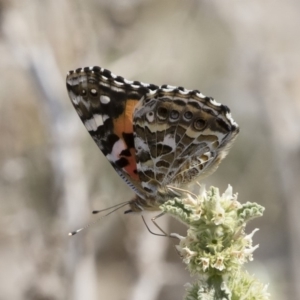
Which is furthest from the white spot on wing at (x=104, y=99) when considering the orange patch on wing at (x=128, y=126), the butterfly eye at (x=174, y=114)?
the butterfly eye at (x=174, y=114)

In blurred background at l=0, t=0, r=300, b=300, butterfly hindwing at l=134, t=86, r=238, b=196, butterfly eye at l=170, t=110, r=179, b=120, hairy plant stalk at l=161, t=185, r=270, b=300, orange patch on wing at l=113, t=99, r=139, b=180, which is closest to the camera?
hairy plant stalk at l=161, t=185, r=270, b=300

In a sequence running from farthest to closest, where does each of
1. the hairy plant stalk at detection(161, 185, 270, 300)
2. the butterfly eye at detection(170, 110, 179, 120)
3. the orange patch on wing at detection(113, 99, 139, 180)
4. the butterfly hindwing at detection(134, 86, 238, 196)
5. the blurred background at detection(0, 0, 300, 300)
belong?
1. the blurred background at detection(0, 0, 300, 300)
2. the orange patch on wing at detection(113, 99, 139, 180)
3. the butterfly eye at detection(170, 110, 179, 120)
4. the butterfly hindwing at detection(134, 86, 238, 196)
5. the hairy plant stalk at detection(161, 185, 270, 300)

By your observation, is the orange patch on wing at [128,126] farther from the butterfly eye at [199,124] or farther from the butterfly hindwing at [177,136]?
the butterfly eye at [199,124]

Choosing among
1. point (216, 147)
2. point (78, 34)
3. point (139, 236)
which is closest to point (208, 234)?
point (216, 147)

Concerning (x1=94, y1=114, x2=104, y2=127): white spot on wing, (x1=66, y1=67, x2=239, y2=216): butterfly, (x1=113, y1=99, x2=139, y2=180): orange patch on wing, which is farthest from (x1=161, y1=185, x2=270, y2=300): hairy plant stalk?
(x1=94, y1=114, x2=104, y2=127): white spot on wing

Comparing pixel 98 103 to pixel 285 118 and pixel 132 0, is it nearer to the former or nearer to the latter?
pixel 285 118

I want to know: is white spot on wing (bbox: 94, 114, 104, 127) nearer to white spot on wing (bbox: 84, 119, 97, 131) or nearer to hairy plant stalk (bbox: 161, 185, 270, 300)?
white spot on wing (bbox: 84, 119, 97, 131)
